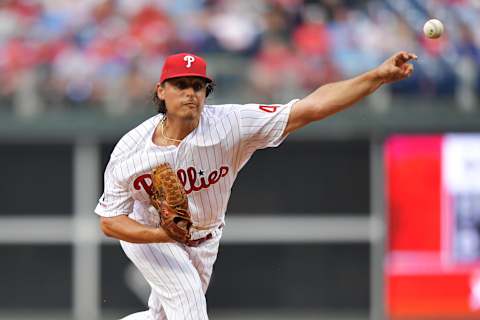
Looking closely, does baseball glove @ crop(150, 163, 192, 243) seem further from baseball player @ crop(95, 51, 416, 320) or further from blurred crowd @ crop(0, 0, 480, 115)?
blurred crowd @ crop(0, 0, 480, 115)

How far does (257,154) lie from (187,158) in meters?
6.02

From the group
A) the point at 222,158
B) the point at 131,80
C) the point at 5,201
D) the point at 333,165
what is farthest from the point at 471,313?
the point at 222,158

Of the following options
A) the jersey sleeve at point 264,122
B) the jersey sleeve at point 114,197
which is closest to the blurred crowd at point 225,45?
the jersey sleeve at point 264,122

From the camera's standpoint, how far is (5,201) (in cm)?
1204

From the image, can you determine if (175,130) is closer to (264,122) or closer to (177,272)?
(264,122)

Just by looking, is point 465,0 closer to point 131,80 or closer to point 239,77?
point 239,77

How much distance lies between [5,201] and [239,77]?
3019 mm

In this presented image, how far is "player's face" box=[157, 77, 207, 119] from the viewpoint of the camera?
5738mm

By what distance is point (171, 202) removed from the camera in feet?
18.5

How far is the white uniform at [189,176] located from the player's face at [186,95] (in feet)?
0.63

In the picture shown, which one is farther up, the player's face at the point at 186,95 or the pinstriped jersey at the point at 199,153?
the player's face at the point at 186,95

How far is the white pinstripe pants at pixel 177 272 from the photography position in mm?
6102

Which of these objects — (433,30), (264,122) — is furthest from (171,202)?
(433,30)

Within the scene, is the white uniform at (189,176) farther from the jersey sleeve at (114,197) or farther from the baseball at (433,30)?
the baseball at (433,30)
